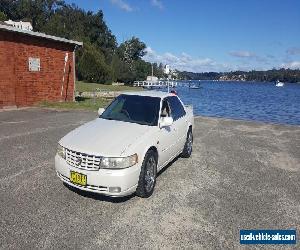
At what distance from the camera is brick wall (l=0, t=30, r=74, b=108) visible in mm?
16531

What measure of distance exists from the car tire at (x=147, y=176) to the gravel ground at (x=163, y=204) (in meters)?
0.16

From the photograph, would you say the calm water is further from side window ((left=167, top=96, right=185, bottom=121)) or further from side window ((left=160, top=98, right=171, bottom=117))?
side window ((left=160, top=98, right=171, bottom=117))

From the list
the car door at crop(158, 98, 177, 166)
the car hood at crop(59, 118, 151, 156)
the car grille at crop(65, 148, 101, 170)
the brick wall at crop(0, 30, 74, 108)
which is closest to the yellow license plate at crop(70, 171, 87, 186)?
the car grille at crop(65, 148, 101, 170)

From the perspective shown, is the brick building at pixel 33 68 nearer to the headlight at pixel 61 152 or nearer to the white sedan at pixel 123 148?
the white sedan at pixel 123 148

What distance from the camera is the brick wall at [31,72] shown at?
16.5m

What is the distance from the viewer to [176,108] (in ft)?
26.1

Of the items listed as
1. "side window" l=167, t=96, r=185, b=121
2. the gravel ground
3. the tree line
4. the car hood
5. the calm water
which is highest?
the tree line

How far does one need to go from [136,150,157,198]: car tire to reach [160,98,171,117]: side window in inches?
45.0

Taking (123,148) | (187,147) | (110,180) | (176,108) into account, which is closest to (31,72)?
(187,147)

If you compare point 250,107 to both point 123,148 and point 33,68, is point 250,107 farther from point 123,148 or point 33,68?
point 123,148

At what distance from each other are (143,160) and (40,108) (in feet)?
44.7

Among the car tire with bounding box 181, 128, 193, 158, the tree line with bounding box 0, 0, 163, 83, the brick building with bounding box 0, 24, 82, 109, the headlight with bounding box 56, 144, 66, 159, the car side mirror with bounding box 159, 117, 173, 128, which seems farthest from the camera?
the tree line with bounding box 0, 0, 163, 83

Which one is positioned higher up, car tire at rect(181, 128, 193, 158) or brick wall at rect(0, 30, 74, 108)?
brick wall at rect(0, 30, 74, 108)

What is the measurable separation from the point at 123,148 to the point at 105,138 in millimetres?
521
